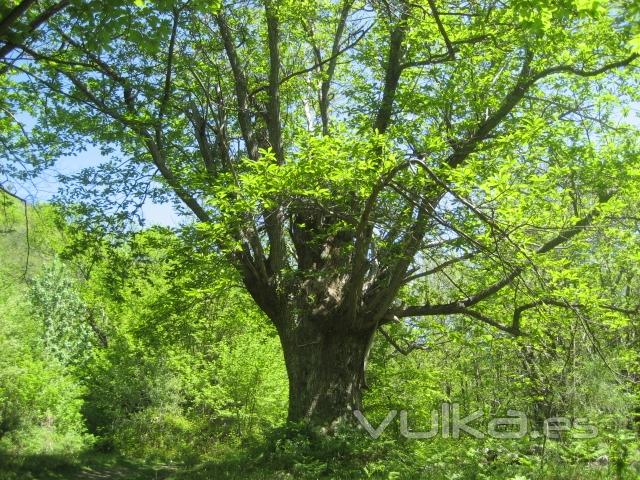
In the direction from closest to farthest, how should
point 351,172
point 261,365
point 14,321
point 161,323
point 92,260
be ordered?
point 351,172
point 92,260
point 161,323
point 261,365
point 14,321

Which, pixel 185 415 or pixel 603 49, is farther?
pixel 185 415

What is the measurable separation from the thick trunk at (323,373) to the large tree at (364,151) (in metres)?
0.03

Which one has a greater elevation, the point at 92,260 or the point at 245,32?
the point at 245,32

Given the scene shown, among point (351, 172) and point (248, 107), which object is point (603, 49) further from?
point (248, 107)

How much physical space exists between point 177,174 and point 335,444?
Answer: 5.49 meters

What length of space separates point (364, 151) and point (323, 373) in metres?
4.17

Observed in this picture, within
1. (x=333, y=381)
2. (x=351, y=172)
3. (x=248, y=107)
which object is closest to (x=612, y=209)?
(x=351, y=172)

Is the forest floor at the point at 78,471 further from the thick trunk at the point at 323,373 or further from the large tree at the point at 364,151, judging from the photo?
the large tree at the point at 364,151

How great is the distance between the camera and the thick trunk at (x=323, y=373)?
9711 mm

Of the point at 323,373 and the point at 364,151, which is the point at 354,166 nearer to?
the point at 364,151

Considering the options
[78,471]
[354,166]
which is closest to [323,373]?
[354,166]

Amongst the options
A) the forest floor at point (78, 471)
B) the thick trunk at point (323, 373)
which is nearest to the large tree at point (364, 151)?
the thick trunk at point (323, 373)

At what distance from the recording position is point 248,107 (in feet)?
35.6

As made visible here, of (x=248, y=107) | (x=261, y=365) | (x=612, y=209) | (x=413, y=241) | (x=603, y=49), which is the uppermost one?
(x=603, y=49)
